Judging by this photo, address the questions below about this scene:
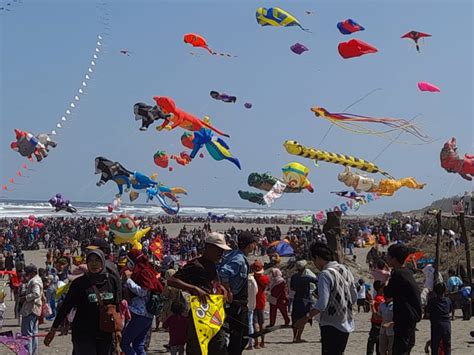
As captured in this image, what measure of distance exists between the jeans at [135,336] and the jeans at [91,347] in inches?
63.1

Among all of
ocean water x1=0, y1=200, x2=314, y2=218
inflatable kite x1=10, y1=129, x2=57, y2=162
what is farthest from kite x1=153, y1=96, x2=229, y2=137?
ocean water x1=0, y1=200, x2=314, y2=218

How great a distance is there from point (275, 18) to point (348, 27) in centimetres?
188

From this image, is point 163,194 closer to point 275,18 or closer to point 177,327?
point 275,18

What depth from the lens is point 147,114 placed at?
60.7 ft

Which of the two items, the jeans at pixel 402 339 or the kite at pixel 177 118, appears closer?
the jeans at pixel 402 339

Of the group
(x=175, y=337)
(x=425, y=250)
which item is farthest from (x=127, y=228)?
(x=425, y=250)

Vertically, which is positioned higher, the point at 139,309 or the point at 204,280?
the point at 204,280

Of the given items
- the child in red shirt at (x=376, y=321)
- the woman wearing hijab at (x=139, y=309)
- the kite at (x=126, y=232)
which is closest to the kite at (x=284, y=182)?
the kite at (x=126, y=232)

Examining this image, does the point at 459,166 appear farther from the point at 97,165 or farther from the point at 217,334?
the point at 217,334

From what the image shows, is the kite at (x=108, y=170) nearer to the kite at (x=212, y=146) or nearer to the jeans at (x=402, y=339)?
the kite at (x=212, y=146)

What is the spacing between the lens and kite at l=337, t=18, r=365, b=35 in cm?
1708

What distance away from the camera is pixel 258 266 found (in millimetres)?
10867

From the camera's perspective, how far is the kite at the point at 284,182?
820 inches

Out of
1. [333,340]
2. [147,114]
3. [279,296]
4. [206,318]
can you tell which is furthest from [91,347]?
[147,114]
